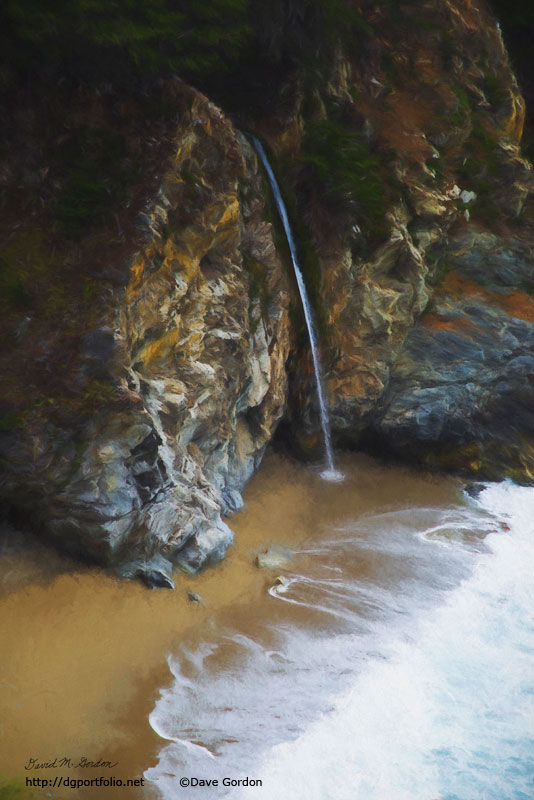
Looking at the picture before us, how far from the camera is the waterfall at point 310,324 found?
9.49m

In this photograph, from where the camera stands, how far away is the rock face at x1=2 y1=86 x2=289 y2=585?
20.8 ft

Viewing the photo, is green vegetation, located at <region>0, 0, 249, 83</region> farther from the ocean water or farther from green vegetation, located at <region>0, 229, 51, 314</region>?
the ocean water

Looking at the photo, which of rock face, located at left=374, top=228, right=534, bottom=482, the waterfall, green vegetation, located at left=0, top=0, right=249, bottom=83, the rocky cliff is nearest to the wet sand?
the rocky cliff

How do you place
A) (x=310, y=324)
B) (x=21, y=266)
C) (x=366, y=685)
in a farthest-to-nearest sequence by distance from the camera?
(x=310, y=324) < (x=21, y=266) < (x=366, y=685)

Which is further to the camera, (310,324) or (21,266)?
(310,324)

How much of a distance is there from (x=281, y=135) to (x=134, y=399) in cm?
562

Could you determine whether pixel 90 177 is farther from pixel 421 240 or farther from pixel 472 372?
pixel 472 372

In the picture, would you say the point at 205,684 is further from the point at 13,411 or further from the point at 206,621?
the point at 13,411

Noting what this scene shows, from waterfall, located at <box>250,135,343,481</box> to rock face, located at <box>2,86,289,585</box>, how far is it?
20.7 inches

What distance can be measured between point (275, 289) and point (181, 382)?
8.89ft

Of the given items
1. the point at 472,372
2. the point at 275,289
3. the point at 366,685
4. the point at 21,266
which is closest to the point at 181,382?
the point at 21,266

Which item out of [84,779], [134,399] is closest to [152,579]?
[134,399]

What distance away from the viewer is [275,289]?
30.9 feet

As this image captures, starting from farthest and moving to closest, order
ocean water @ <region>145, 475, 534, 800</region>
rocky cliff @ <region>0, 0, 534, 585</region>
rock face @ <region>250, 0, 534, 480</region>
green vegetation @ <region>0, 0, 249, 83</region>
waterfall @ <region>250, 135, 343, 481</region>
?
rock face @ <region>250, 0, 534, 480</region> → waterfall @ <region>250, 135, 343, 481</region> → rocky cliff @ <region>0, 0, 534, 585</region> → green vegetation @ <region>0, 0, 249, 83</region> → ocean water @ <region>145, 475, 534, 800</region>
